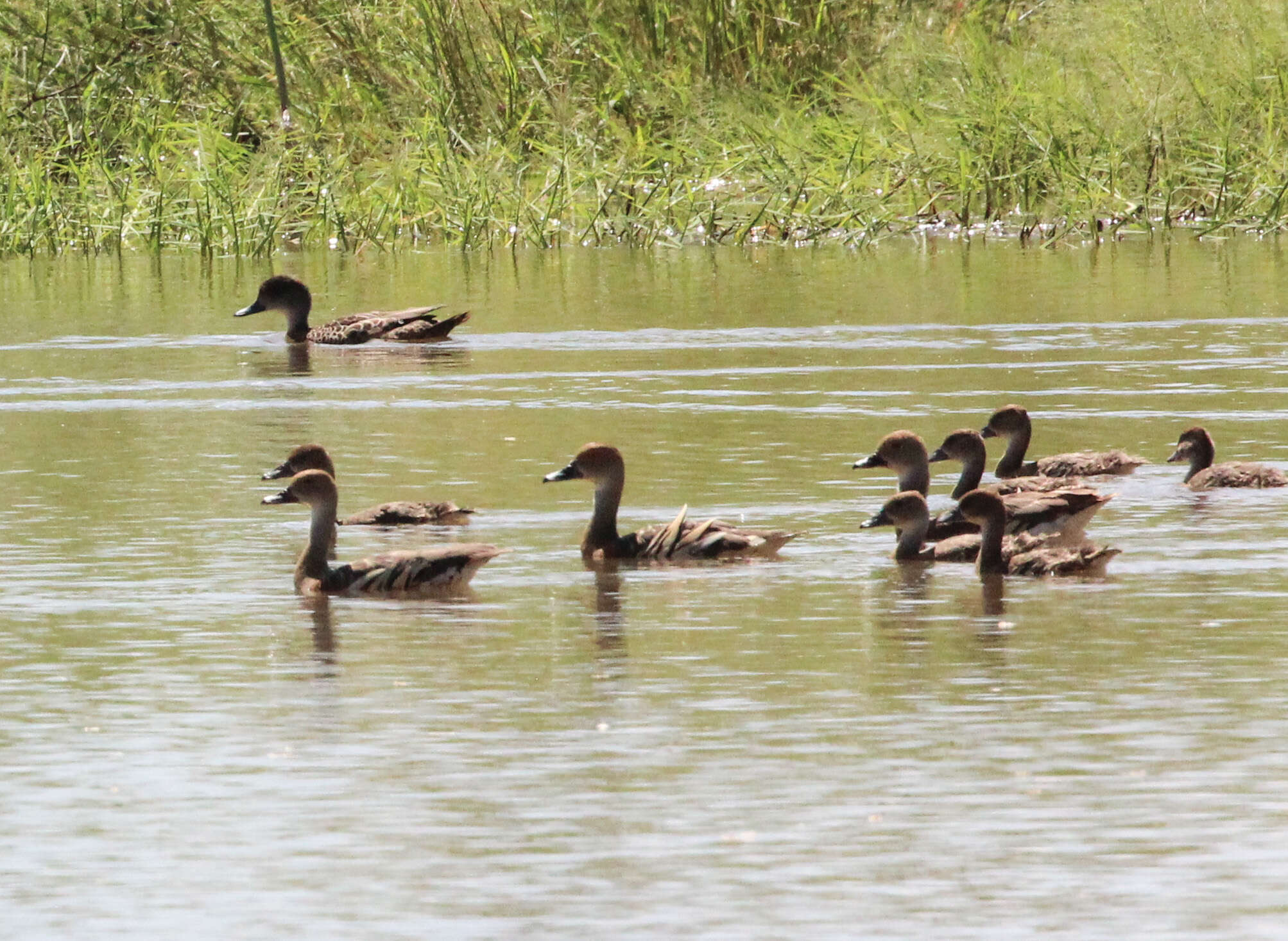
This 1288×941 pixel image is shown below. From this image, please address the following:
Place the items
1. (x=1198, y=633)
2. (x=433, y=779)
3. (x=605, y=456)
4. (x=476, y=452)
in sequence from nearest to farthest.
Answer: (x=433, y=779), (x=1198, y=633), (x=605, y=456), (x=476, y=452)

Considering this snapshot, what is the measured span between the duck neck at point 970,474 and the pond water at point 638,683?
1.04 ft

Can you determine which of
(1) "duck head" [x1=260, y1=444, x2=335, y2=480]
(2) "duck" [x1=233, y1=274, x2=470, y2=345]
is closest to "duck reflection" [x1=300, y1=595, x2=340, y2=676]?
(1) "duck head" [x1=260, y1=444, x2=335, y2=480]

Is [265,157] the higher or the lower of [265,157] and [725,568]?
the higher

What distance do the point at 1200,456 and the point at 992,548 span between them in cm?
220

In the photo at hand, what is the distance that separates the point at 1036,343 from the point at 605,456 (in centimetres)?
709

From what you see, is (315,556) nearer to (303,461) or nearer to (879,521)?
(303,461)

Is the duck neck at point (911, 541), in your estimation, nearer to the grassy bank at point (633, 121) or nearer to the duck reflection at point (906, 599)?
the duck reflection at point (906, 599)

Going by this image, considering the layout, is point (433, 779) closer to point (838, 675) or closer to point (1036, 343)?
point (838, 675)

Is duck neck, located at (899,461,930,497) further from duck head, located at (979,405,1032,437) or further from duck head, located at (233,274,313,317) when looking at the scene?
duck head, located at (233,274,313,317)

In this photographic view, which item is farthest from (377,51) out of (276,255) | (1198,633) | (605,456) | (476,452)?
(1198,633)

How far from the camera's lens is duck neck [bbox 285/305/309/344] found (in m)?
18.8

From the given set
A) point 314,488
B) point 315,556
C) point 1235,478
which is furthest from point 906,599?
point 1235,478

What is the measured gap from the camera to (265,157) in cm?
2617

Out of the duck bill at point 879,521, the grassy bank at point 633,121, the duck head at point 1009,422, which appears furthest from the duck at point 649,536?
the grassy bank at point 633,121
